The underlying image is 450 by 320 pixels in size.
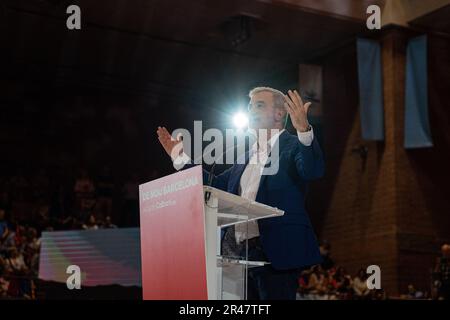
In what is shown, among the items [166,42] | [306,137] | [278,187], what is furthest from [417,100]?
[306,137]

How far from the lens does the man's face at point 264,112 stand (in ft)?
13.4

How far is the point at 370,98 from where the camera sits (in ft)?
39.9

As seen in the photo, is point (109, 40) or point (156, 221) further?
point (109, 40)

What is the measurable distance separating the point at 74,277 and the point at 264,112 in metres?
5.31

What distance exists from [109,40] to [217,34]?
1.88 meters

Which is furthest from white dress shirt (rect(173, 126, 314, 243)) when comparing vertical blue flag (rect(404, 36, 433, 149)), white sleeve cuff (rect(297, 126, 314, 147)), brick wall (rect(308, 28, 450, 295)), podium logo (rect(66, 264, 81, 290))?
vertical blue flag (rect(404, 36, 433, 149))

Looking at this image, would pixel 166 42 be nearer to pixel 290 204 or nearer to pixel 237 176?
pixel 237 176

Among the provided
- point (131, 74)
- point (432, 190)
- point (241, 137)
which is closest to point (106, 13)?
point (131, 74)

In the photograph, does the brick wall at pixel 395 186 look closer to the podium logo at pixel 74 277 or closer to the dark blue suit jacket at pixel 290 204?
the podium logo at pixel 74 277

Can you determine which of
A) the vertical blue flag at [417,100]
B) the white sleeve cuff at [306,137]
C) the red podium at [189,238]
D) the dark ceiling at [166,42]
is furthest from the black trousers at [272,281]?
the vertical blue flag at [417,100]

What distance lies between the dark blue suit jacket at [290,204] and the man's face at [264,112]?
10 centimetres

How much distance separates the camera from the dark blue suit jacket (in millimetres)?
3789

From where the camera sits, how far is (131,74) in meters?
A: 14.4
